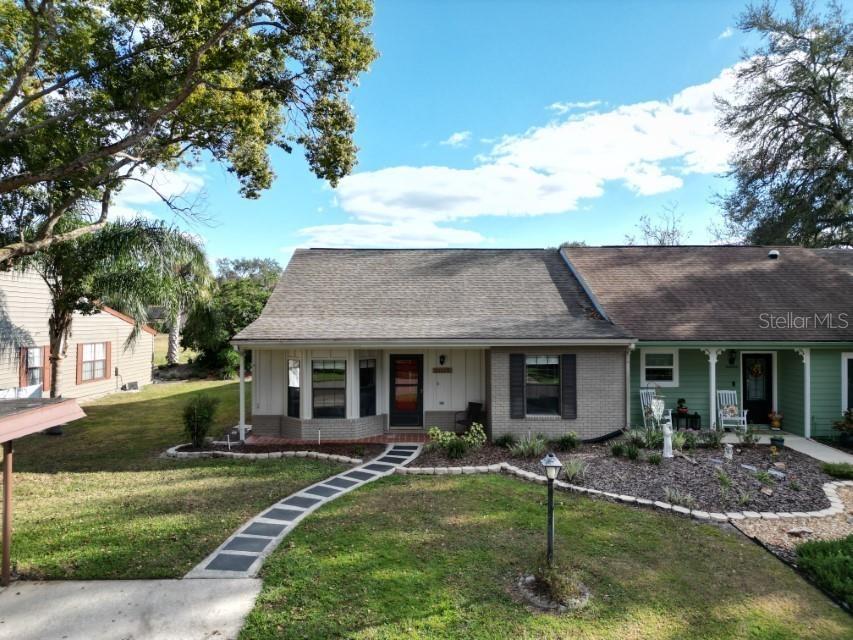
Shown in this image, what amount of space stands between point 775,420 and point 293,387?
13.4m

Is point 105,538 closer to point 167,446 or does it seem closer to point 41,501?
point 41,501

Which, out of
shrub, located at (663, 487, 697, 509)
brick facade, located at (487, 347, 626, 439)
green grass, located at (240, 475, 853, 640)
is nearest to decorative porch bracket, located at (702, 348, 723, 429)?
brick facade, located at (487, 347, 626, 439)

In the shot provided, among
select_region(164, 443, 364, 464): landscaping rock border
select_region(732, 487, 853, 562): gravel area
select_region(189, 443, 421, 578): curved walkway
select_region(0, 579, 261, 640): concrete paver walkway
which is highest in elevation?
select_region(164, 443, 364, 464): landscaping rock border

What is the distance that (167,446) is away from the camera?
11688mm

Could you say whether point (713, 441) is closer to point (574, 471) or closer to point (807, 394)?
point (807, 394)

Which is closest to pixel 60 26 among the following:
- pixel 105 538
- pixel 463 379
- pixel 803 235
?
pixel 105 538

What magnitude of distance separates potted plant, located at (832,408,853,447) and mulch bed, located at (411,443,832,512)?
73.1 inches

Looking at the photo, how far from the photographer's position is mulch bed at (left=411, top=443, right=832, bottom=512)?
7.68 meters

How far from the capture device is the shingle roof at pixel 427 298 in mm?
11672

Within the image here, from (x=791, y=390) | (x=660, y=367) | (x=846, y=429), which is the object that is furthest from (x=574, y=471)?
(x=791, y=390)

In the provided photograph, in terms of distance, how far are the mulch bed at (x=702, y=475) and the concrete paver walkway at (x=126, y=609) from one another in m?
5.29

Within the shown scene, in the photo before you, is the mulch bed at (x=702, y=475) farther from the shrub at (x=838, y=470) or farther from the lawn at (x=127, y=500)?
the lawn at (x=127, y=500)

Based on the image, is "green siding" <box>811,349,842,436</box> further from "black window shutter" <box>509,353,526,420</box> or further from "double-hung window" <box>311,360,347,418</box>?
"double-hung window" <box>311,360,347,418</box>

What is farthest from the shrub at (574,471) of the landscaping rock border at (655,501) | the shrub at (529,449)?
the shrub at (529,449)
